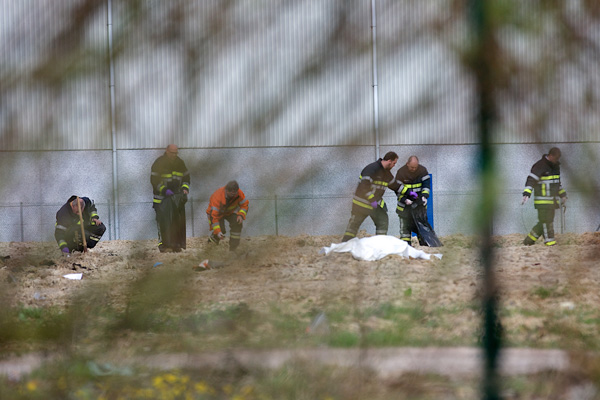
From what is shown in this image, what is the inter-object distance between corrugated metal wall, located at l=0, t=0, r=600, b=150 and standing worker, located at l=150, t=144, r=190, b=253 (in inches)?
1.0

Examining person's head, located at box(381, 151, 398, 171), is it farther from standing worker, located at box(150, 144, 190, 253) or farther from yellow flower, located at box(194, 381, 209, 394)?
yellow flower, located at box(194, 381, 209, 394)

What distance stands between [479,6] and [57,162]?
0.51 m

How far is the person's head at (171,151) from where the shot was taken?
73 cm

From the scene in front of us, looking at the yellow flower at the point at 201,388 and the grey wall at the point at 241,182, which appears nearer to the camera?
the grey wall at the point at 241,182

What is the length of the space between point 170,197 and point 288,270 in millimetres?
369

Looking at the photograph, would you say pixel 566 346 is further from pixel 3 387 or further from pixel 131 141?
pixel 3 387

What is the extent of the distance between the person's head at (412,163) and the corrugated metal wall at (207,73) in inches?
1.4

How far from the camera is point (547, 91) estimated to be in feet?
3.03

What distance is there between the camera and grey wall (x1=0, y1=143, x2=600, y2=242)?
71 centimetres

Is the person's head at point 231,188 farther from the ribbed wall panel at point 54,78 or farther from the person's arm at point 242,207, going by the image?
the ribbed wall panel at point 54,78

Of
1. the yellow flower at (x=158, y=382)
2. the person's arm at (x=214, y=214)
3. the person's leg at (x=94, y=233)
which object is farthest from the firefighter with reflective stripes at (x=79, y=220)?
the yellow flower at (x=158, y=382)

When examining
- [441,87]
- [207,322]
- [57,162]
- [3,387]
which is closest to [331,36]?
[441,87]

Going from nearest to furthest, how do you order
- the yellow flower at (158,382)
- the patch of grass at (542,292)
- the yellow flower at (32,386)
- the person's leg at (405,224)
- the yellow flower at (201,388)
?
the person's leg at (405,224) → the patch of grass at (542,292) → the yellow flower at (32,386) → the yellow flower at (158,382) → the yellow flower at (201,388)

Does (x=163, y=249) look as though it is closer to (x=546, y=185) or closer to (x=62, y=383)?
(x=546, y=185)
